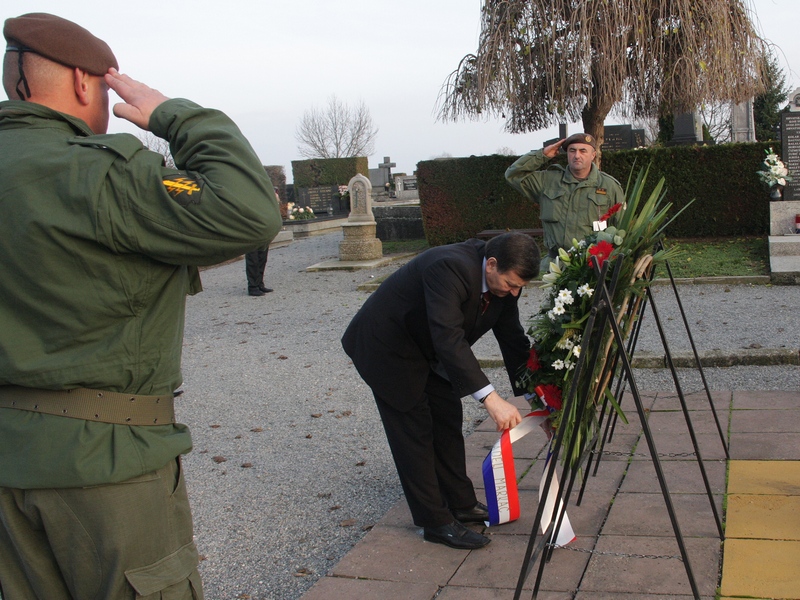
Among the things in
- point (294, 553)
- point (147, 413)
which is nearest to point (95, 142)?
point (147, 413)

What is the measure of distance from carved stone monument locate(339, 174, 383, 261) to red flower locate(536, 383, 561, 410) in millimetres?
12458

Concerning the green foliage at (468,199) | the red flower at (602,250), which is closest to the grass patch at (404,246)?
the green foliage at (468,199)

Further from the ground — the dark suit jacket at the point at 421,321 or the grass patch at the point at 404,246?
the dark suit jacket at the point at 421,321

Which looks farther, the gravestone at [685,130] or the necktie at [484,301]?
the gravestone at [685,130]

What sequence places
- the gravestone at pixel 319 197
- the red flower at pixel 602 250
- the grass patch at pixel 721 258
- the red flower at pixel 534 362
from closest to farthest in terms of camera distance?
the red flower at pixel 602 250 < the red flower at pixel 534 362 < the grass patch at pixel 721 258 < the gravestone at pixel 319 197

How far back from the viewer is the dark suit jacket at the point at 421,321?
3379 mm

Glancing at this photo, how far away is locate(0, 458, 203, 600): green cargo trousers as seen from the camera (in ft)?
5.60

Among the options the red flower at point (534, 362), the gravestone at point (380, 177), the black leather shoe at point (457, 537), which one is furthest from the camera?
the gravestone at point (380, 177)

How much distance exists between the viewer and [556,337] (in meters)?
3.34

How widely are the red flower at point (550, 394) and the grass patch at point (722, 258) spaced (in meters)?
7.05

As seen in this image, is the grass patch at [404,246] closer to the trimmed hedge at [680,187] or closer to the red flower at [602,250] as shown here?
the trimmed hedge at [680,187]

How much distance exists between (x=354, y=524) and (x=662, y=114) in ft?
42.1

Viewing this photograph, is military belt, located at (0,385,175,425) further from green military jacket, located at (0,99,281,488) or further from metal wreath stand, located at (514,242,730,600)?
metal wreath stand, located at (514,242,730,600)

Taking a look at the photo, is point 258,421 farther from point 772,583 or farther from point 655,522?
point 772,583
